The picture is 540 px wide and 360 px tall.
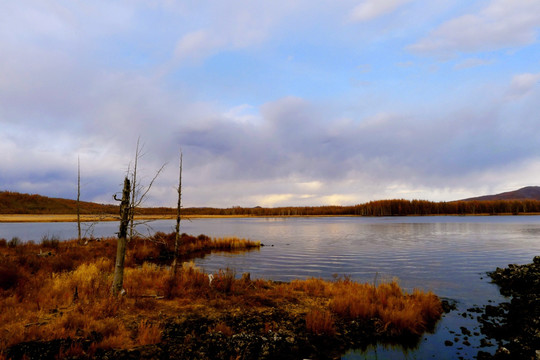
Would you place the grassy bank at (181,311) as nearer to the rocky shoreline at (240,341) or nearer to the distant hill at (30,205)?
the rocky shoreline at (240,341)

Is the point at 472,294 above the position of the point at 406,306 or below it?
below

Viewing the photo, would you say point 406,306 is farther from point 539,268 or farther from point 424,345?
point 539,268

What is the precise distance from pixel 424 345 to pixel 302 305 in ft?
14.2

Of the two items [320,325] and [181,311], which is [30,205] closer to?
[181,311]

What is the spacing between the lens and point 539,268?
1773cm

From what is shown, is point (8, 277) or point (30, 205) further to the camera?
point (30, 205)

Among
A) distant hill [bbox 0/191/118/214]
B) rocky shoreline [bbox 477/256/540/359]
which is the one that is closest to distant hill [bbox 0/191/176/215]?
distant hill [bbox 0/191/118/214]

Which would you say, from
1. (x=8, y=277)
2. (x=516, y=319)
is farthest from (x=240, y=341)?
(x=8, y=277)

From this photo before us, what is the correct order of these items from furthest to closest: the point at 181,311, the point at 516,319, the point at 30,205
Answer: the point at 30,205 < the point at 516,319 < the point at 181,311

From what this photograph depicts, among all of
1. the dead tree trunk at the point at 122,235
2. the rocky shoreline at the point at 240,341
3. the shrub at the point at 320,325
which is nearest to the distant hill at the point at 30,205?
the dead tree trunk at the point at 122,235

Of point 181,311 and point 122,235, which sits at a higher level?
point 122,235

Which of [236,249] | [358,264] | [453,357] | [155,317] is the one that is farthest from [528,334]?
[236,249]

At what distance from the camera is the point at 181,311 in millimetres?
10117

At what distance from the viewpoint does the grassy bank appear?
292 inches
